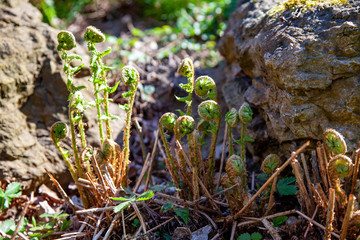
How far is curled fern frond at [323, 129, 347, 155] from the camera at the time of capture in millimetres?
1647

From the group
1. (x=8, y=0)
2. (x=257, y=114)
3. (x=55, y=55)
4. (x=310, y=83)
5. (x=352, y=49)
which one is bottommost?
(x=257, y=114)

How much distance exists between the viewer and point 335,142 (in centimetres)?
166

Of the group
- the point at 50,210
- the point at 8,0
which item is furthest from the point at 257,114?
the point at 8,0

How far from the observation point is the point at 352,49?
1.96m

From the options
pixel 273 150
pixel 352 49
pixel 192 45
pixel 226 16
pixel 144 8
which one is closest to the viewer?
pixel 352 49

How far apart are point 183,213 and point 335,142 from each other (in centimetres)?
85

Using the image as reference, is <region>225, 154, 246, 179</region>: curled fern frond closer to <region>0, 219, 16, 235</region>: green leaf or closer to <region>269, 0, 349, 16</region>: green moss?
<region>269, 0, 349, 16</region>: green moss

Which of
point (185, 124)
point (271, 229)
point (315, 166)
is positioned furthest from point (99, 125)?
point (315, 166)

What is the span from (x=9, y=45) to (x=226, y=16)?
2.91 meters

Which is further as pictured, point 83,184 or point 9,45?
point 9,45

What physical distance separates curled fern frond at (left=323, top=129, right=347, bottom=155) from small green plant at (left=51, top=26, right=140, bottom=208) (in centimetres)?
101

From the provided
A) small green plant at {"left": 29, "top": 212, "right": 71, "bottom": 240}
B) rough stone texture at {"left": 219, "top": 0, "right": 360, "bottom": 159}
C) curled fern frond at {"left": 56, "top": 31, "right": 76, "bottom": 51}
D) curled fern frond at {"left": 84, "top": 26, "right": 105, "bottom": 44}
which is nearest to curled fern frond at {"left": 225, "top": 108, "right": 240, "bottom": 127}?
rough stone texture at {"left": 219, "top": 0, "right": 360, "bottom": 159}

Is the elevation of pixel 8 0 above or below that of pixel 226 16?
above

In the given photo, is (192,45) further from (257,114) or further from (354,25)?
(354,25)
